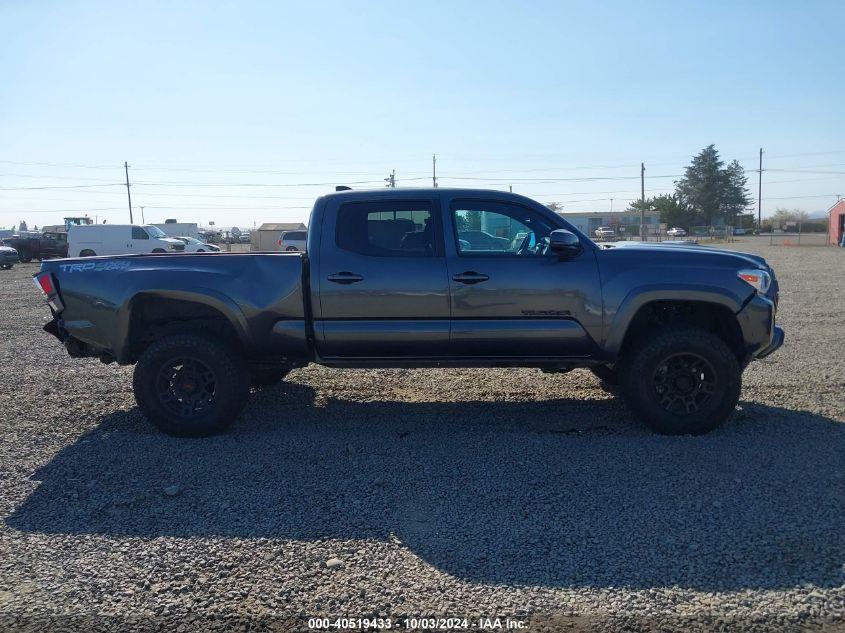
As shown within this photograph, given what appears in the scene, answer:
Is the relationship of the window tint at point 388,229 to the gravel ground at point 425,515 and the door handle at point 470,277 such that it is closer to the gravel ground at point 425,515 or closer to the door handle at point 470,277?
the door handle at point 470,277

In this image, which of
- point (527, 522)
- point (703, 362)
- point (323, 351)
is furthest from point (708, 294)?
point (323, 351)

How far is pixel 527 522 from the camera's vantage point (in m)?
4.08

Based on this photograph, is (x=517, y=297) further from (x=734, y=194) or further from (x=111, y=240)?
(x=734, y=194)

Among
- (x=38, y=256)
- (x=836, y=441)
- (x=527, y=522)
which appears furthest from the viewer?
(x=38, y=256)

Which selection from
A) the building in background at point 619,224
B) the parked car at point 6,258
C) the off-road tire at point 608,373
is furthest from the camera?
the building in background at point 619,224

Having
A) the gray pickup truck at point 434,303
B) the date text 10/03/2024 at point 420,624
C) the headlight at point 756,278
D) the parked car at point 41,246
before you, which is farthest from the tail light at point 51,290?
the parked car at point 41,246

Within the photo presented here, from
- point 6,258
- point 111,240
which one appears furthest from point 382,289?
point 6,258

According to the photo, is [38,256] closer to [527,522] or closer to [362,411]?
[362,411]

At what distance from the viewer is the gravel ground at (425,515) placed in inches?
129

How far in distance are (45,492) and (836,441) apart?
230 inches

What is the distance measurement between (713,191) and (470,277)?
95.3 metres

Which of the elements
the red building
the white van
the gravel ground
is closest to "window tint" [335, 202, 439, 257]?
the gravel ground

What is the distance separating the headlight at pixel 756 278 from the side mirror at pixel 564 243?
1.33 metres

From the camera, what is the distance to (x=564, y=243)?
534cm
